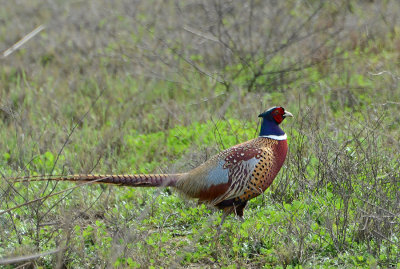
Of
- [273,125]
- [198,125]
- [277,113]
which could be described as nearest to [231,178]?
[273,125]

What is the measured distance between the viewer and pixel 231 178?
14.4 feet

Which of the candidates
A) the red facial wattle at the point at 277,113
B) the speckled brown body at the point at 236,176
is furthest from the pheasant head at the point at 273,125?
the speckled brown body at the point at 236,176

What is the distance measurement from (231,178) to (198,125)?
2249 mm

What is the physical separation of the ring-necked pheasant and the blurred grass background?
123 millimetres

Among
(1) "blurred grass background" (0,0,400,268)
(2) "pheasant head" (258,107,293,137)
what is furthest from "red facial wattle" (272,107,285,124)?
(1) "blurred grass background" (0,0,400,268)

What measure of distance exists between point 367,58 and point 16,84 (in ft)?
15.2

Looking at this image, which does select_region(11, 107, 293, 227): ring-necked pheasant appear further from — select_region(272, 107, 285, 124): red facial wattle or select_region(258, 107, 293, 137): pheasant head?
select_region(272, 107, 285, 124): red facial wattle

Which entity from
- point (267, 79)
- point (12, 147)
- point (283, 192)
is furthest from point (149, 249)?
point (267, 79)

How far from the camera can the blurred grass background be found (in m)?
4.02

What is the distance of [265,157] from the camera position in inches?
174

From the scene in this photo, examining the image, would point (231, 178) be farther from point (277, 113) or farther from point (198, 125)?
point (198, 125)

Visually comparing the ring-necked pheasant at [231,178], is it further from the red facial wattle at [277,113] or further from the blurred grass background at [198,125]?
the red facial wattle at [277,113]

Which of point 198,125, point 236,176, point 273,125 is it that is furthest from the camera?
point 198,125

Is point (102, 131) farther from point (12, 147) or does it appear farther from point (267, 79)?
point (267, 79)
